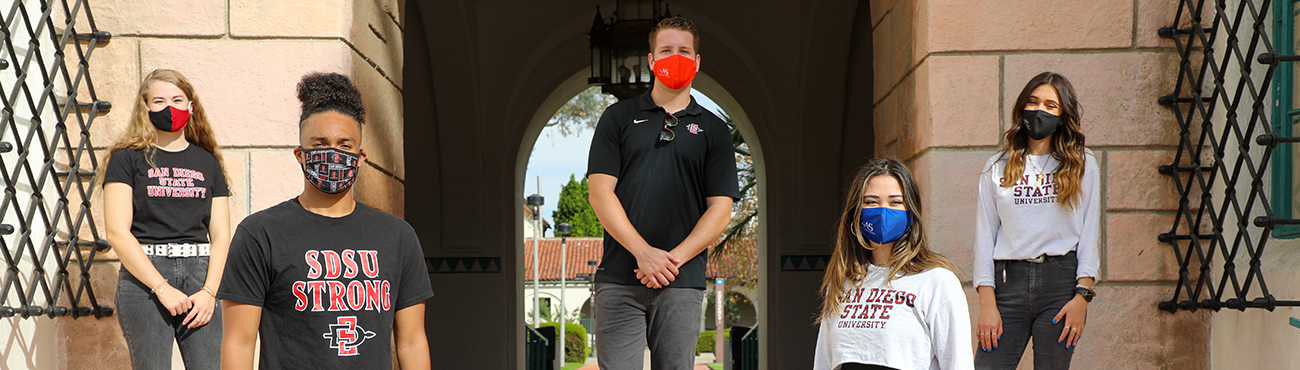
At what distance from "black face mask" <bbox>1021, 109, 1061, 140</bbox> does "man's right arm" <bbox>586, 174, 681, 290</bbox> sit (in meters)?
1.15

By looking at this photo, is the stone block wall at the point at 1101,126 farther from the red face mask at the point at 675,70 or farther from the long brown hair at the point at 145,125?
the long brown hair at the point at 145,125

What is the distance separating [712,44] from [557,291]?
140 feet

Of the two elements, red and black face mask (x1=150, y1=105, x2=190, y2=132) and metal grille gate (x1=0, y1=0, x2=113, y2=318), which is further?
metal grille gate (x1=0, y1=0, x2=113, y2=318)

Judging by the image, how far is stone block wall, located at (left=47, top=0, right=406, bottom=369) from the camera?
3.74m

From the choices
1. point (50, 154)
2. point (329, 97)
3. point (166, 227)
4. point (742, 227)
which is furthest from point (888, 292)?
point (742, 227)

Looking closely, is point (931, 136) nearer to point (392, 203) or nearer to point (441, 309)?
point (392, 203)

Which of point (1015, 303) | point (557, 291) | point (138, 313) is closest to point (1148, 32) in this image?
point (1015, 303)

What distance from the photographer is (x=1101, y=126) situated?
3697 millimetres

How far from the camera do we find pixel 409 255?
8.18ft

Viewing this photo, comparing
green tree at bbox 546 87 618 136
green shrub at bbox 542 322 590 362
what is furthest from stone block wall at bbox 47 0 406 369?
green shrub at bbox 542 322 590 362

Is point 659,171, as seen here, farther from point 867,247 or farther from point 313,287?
point 313,287

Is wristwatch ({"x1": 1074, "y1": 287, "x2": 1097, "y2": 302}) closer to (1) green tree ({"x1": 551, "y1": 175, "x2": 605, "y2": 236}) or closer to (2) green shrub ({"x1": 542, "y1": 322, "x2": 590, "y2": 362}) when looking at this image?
(2) green shrub ({"x1": 542, "y1": 322, "x2": 590, "y2": 362})

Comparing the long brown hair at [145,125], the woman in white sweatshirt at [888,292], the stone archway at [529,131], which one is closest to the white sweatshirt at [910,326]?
the woman in white sweatshirt at [888,292]

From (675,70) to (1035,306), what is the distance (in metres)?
1.29
